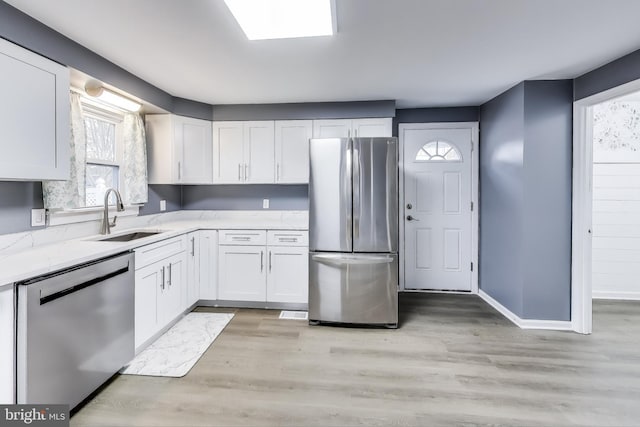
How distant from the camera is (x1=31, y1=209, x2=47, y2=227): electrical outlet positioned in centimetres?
218

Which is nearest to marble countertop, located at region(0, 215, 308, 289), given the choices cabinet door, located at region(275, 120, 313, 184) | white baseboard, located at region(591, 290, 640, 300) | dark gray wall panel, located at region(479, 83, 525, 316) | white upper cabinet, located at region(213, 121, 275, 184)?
white upper cabinet, located at region(213, 121, 275, 184)

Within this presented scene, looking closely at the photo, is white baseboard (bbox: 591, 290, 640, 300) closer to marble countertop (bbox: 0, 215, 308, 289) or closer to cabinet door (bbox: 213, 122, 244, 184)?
cabinet door (bbox: 213, 122, 244, 184)

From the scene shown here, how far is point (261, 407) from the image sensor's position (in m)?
1.92

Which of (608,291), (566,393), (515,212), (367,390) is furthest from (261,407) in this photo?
(608,291)

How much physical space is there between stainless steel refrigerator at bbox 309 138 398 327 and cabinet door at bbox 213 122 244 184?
45.6 inches

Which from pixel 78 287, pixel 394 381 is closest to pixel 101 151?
pixel 78 287

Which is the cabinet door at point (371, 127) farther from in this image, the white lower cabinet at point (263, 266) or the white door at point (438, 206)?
the white lower cabinet at point (263, 266)

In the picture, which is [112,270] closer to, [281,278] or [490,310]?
[281,278]

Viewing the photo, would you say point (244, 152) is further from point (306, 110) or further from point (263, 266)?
point (263, 266)

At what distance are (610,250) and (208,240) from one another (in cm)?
464

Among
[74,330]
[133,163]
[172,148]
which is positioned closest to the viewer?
[74,330]

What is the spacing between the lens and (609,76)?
2576mm

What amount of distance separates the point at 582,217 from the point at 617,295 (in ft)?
5.85

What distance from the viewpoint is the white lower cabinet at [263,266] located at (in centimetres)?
340
